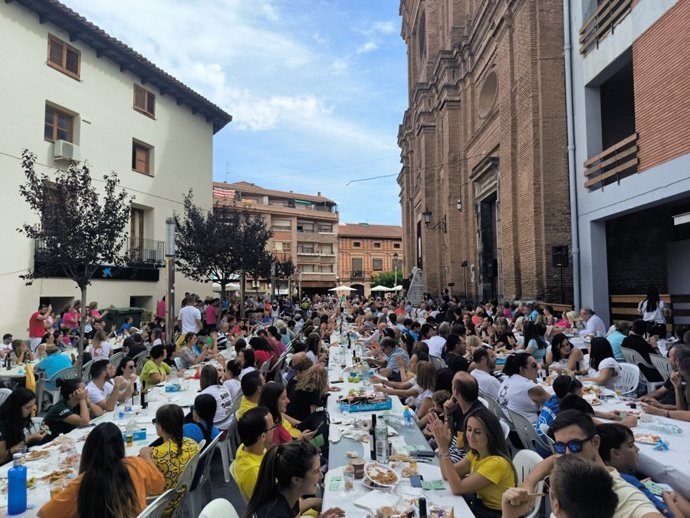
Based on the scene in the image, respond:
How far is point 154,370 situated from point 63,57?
51.3 ft

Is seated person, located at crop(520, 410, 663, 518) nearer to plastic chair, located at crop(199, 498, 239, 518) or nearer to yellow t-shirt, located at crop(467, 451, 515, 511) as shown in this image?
yellow t-shirt, located at crop(467, 451, 515, 511)

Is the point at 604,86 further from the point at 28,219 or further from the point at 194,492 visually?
the point at 28,219

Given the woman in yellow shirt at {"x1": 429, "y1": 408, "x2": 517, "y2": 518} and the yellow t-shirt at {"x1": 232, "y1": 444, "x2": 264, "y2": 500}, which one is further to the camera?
the yellow t-shirt at {"x1": 232, "y1": 444, "x2": 264, "y2": 500}

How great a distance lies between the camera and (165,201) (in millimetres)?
22984

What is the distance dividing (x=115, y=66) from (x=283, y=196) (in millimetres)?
37173

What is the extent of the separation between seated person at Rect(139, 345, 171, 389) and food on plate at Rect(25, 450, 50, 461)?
299 centimetres

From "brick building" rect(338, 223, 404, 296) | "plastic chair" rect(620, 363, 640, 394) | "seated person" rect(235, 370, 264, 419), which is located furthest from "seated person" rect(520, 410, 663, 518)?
"brick building" rect(338, 223, 404, 296)

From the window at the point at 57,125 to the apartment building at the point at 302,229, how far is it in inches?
1293

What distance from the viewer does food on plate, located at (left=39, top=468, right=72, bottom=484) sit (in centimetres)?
382

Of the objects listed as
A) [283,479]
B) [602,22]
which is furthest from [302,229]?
[283,479]

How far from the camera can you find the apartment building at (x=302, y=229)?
5384 cm

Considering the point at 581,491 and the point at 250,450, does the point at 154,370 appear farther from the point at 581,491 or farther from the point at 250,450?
the point at 581,491

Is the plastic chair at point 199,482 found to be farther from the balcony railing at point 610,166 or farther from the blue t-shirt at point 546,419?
the balcony railing at point 610,166

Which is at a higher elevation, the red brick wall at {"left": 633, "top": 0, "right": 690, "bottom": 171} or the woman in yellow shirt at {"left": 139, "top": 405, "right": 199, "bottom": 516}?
the red brick wall at {"left": 633, "top": 0, "right": 690, "bottom": 171}
